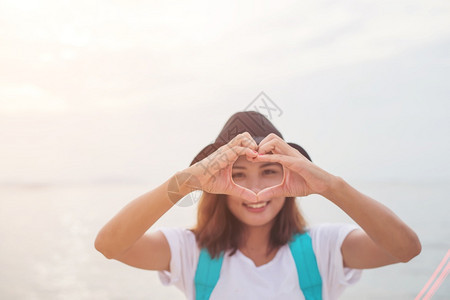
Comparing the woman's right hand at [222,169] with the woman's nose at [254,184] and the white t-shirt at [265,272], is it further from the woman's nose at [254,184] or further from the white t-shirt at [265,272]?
the white t-shirt at [265,272]

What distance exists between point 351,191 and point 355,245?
14.2 inches

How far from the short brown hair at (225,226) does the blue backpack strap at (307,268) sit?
6 centimetres

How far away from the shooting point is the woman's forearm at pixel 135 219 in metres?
2.03

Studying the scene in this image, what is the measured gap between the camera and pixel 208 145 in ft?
7.52

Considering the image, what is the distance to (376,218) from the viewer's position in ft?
6.51

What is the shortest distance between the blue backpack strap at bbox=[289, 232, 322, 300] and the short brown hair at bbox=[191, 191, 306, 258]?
0.21 ft

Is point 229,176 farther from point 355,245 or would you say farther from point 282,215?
point 355,245

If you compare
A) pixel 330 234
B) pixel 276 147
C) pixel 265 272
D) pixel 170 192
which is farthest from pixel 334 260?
pixel 170 192

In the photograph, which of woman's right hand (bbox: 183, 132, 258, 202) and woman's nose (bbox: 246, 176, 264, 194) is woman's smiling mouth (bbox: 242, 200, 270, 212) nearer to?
woman's nose (bbox: 246, 176, 264, 194)

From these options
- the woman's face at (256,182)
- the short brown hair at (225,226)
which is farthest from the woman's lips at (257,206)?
the short brown hair at (225,226)

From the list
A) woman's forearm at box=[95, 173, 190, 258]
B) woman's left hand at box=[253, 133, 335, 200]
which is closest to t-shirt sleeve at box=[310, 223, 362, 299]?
woman's left hand at box=[253, 133, 335, 200]

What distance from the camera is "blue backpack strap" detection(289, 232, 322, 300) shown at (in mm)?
2252

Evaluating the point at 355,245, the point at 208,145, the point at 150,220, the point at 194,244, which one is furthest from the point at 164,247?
the point at 355,245

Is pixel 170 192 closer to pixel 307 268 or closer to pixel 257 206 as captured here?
pixel 257 206
